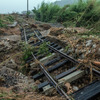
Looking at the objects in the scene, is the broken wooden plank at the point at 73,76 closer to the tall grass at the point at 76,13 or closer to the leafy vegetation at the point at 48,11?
the tall grass at the point at 76,13

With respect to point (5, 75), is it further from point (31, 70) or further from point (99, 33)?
point (99, 33)

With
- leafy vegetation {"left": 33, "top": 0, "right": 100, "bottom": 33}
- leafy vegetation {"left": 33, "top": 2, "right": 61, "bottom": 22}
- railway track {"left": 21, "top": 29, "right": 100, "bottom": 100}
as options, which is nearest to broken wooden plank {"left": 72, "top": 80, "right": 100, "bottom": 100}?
railway track {"left": 21, "top": 29, "right": 100, "bottom": 100}

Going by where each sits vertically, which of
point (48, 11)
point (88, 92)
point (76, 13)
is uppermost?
point (76, 13)

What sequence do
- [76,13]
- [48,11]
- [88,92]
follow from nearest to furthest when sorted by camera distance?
1. [88,92]
2. [76,13]
3. [48,11]

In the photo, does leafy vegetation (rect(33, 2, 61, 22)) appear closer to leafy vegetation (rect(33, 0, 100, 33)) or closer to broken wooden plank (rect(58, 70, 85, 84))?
leafy vegetation (rect(33, 0, 100, 33))

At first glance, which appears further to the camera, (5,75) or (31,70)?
(31,70)

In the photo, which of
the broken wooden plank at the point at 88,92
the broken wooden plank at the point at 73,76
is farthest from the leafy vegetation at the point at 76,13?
the broken wooden plank at the point at 88,92

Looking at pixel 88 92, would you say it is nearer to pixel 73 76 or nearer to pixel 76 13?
pixel 73 76

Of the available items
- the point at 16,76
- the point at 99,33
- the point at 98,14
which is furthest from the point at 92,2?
the point at 16,76

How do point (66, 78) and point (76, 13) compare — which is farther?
point (76, 13)

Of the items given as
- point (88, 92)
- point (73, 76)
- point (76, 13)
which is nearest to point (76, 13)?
point (76, 13)

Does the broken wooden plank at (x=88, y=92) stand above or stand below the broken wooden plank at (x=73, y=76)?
above

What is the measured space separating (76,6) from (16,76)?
550 inches

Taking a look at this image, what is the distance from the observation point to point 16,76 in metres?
4.66
